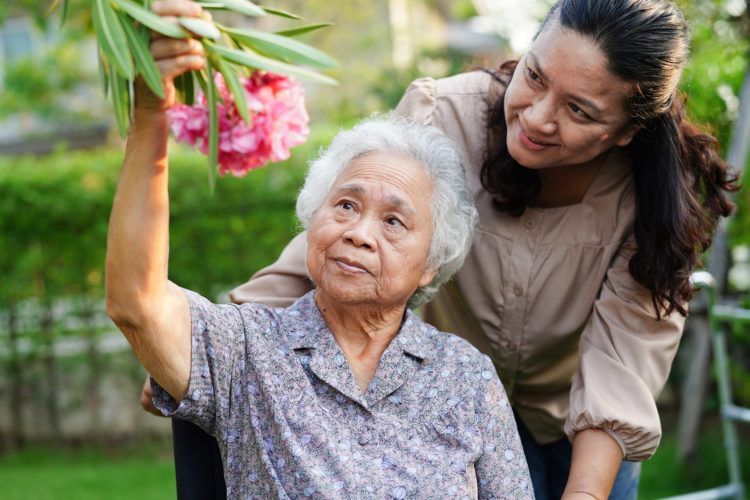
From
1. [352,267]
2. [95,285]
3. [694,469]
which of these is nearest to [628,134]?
[352,267]

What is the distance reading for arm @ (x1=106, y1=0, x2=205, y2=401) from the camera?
1.34 m

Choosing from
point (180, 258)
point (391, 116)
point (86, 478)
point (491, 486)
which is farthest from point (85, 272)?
point (491, 486)

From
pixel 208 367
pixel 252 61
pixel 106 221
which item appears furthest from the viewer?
pixel 106 221

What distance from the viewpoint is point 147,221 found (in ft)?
4.75

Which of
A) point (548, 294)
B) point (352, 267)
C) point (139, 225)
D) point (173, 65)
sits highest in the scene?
point (173, 65)

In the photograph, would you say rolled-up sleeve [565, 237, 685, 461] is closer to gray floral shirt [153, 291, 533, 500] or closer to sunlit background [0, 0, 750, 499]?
gray floral shirt [153, 291, 533, 500]

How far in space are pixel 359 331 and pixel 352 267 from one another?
0.19 metres

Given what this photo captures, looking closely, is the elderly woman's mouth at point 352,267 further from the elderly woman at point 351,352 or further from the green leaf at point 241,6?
the green leaf at point 241,6

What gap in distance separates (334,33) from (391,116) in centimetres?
1025

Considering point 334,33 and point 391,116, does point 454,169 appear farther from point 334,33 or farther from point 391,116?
point 334,33

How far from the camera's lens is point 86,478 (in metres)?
5.44

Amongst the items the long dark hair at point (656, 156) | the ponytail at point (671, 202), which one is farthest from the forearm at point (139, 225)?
the ponytail at point (671, 202)

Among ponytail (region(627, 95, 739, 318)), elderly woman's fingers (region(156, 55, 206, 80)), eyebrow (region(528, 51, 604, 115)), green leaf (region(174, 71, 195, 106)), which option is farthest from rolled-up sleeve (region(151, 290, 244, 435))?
ponytail (region(627, 95, 739, 318))

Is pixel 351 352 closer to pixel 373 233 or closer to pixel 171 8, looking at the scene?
pixel 373 233
